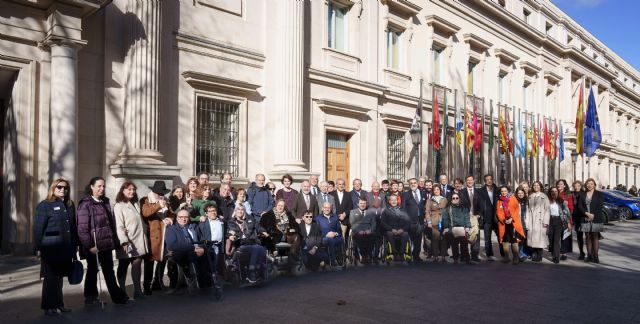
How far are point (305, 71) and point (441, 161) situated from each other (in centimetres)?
932

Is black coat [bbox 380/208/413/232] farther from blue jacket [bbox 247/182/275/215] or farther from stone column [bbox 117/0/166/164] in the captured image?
stone column [bbox 117/0/166/164]

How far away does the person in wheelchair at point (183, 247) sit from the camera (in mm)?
7781

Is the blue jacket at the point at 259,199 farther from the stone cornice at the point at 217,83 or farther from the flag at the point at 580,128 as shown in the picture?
the flag at the point at 580,128

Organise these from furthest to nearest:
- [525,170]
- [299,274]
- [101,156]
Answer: [525,170] → [101,156] → [299,274]

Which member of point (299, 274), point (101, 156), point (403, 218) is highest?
point (101, 156)

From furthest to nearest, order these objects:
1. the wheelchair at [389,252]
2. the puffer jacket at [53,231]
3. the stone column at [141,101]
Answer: the wheelchair at [389,252]
the stone column at [141,101]
the puffer jacket at [53,231]

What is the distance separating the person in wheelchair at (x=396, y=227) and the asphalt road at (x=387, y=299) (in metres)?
0.99

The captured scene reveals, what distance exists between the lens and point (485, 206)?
1220cm

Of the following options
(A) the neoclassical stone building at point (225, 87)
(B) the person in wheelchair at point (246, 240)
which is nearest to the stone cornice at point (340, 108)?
(A) the neoclassical stone building at point (225, 87)

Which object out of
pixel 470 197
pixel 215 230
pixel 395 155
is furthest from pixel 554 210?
pixel 395 155

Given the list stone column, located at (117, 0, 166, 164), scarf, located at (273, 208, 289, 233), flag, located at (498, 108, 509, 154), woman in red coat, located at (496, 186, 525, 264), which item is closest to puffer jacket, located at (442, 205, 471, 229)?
woman in red coat, located at (496, 186, 525, 264)

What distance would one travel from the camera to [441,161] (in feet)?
74.4

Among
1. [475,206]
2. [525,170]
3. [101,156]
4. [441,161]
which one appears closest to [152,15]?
[101,156]

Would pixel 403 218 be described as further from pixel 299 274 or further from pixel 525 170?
pixel 525 170
